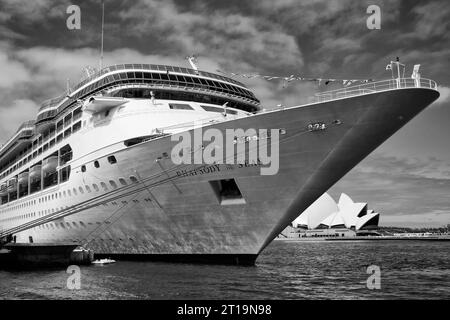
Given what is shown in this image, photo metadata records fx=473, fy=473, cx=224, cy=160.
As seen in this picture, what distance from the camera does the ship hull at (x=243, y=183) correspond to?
17.7m

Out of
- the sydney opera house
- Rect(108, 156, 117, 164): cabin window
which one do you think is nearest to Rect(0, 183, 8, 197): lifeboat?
Rect(108, 156, 117, 164): cabin window

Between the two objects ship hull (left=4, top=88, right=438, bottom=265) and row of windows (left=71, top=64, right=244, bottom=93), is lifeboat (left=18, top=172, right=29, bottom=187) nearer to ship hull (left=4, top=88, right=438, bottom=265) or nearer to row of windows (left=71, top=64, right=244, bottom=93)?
row of windows (left=71, top=64, right=244, bottom=93)

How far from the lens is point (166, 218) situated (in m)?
21.2

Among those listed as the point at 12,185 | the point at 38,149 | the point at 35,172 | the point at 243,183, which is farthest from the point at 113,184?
the point at 12,185

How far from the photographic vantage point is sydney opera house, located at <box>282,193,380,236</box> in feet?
348

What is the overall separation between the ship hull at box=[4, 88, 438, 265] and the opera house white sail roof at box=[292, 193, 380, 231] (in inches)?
3510

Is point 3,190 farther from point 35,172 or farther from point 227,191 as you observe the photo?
point 227,191

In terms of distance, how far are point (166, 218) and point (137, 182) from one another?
215cm

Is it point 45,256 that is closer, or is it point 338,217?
point 45,256

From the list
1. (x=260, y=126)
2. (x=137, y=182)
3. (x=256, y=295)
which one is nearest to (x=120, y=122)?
(x=137, y=182)

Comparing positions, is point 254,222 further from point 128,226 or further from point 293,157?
point 128,226

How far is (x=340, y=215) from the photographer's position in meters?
108

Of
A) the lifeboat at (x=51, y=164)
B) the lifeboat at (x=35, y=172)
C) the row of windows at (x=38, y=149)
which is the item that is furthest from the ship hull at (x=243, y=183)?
the lifeboat at (x=35, y=172)

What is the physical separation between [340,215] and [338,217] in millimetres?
692
